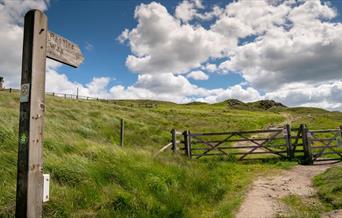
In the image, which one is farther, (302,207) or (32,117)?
(302,207)

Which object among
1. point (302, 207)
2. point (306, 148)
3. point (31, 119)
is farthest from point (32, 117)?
point (306, 148)

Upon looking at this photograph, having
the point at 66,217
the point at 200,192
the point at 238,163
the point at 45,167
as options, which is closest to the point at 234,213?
the point at 200,192

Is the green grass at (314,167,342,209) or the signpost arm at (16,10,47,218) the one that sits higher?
the signpost arm at (16,10,47,218)

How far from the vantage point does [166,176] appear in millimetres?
Answer: 7059

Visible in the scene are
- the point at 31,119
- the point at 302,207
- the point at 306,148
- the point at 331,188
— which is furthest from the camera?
the point at 306,148

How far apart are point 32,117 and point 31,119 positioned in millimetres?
26

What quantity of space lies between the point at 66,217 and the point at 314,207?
522 cm

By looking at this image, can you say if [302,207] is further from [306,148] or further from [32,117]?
[306,148]

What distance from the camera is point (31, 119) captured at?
321 centimetres

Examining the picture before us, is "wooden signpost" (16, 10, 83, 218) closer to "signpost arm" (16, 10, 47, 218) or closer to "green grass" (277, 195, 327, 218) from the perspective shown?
"signpost arm" (16, 10, 47, 218)

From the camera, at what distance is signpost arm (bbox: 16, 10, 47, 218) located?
3.15 m

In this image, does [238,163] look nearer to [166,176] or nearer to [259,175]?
[259,175]

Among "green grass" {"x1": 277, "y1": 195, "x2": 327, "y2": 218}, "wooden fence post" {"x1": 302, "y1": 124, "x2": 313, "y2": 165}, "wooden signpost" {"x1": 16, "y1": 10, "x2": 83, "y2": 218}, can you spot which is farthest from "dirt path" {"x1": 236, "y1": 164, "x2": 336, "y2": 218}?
"wooden signpost" {"x1": 16, "y1": 10, "x2": 83, "y2": 218}

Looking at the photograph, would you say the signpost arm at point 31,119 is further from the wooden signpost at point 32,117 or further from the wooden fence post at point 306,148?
the wooden fence post at point 306,148
